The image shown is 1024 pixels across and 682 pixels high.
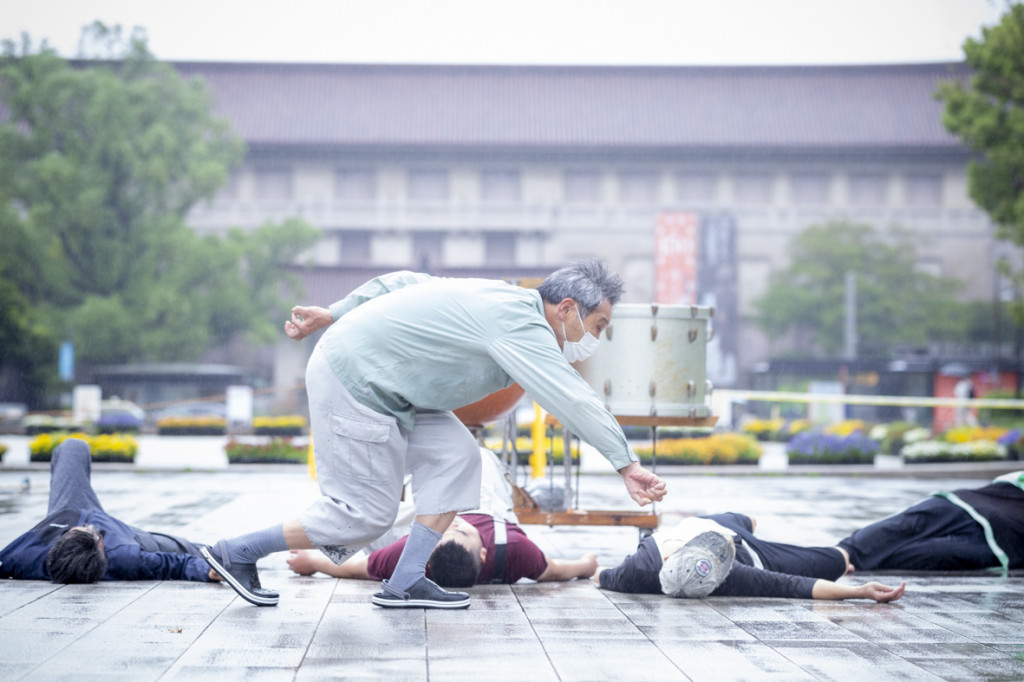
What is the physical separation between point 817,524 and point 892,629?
4352 mm

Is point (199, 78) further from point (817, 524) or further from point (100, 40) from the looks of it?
point (817, 524)

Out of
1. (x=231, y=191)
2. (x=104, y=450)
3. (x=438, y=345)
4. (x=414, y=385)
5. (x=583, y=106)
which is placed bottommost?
(x=104, y=450)

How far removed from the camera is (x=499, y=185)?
147 ft

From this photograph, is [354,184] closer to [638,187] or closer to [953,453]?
[638,187]

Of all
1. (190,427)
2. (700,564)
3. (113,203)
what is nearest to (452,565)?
(700,564)

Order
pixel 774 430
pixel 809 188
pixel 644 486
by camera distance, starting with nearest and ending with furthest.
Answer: pixel 644 486 < pixel 774 430 < pixel 809 188

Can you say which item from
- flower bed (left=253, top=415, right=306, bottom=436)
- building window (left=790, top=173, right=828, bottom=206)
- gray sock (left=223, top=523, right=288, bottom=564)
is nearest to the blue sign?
flower bed (left=253, top=415, right=306, bottom=436)

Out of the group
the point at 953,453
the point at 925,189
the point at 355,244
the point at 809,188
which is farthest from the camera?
the point at 925,189

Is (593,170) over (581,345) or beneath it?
over

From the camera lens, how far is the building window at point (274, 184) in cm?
A: 4431

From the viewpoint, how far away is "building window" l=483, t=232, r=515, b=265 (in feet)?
142

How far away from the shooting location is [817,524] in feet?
28.4

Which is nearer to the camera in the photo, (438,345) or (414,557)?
(438,345)

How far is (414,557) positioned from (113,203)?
86.9 feet
